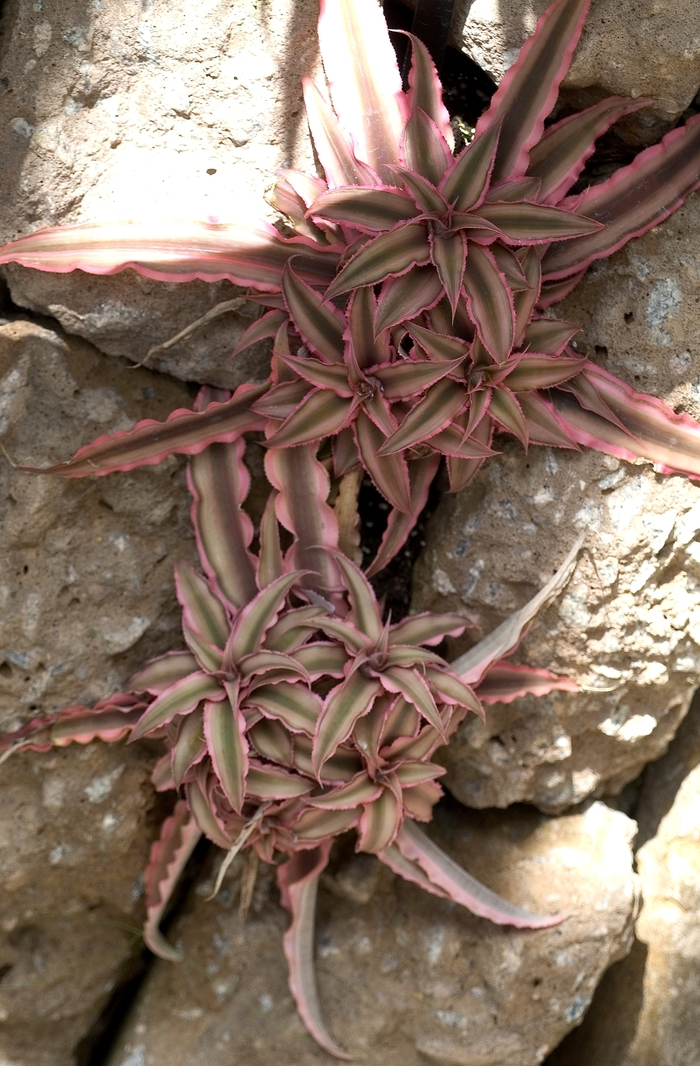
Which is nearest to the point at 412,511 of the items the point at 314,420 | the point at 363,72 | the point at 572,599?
the point at 314,420

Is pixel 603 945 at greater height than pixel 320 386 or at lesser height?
lesser

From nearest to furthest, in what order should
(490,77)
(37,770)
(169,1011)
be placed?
(490,77), (37,770), (169,1011)

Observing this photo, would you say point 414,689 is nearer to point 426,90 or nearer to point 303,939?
point 303,939

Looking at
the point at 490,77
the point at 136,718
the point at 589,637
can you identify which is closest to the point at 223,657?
the point at 136,718

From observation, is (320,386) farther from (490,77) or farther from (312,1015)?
(312,1015)

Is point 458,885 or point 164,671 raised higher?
point 164,671

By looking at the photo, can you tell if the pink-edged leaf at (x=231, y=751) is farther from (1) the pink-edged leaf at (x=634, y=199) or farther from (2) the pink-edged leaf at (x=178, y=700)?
(1) the pink-edged leaf at (x=634, y=199)
